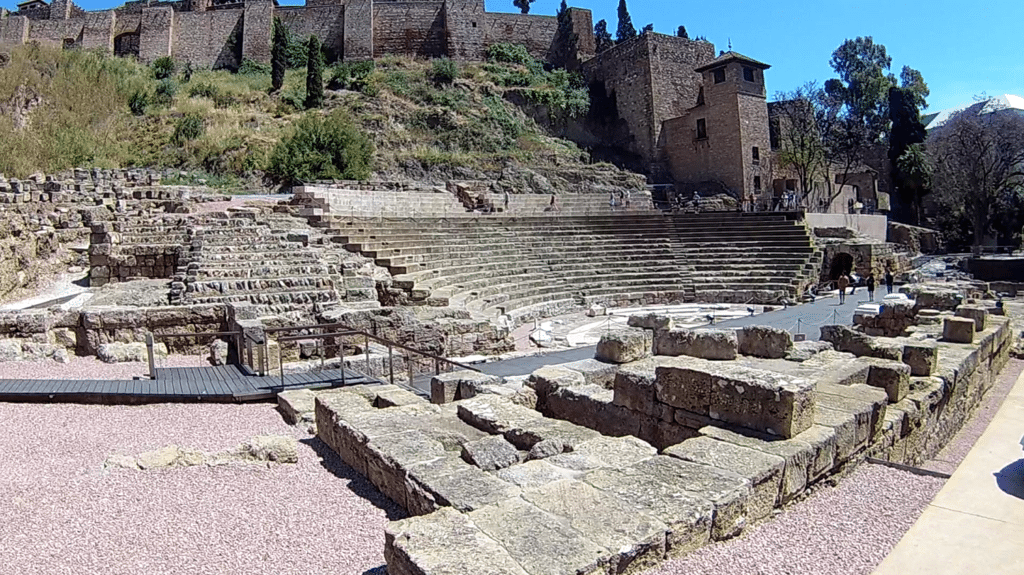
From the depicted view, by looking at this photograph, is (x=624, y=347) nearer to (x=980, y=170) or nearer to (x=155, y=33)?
(x=980, y=170)

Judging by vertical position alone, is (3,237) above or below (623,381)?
above

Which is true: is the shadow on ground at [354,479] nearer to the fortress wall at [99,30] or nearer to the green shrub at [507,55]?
the green shrub at [507,55]

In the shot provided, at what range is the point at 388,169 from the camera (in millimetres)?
30062

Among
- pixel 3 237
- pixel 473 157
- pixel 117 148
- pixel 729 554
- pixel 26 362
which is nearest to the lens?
pixel 729 554

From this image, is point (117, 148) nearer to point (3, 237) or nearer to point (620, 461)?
point (3, 237)

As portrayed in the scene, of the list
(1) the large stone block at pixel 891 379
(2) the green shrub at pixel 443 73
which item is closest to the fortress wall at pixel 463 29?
(2) the green shrub at pixel 443 73

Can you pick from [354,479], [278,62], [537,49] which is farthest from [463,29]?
[354,479]

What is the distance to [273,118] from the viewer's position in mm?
32906

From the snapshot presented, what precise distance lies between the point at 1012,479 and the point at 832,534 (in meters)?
2.09

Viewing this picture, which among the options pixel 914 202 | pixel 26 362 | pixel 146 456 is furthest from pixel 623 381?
pixel 914 202

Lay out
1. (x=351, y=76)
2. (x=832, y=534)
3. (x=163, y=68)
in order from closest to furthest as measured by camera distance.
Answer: (x=832, y=534) < (x=351, y=76) < (x=163, y=68)

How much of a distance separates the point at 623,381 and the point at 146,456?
3.85m

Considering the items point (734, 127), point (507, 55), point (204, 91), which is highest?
point (507, 55)

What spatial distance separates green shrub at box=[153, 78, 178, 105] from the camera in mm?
34625
